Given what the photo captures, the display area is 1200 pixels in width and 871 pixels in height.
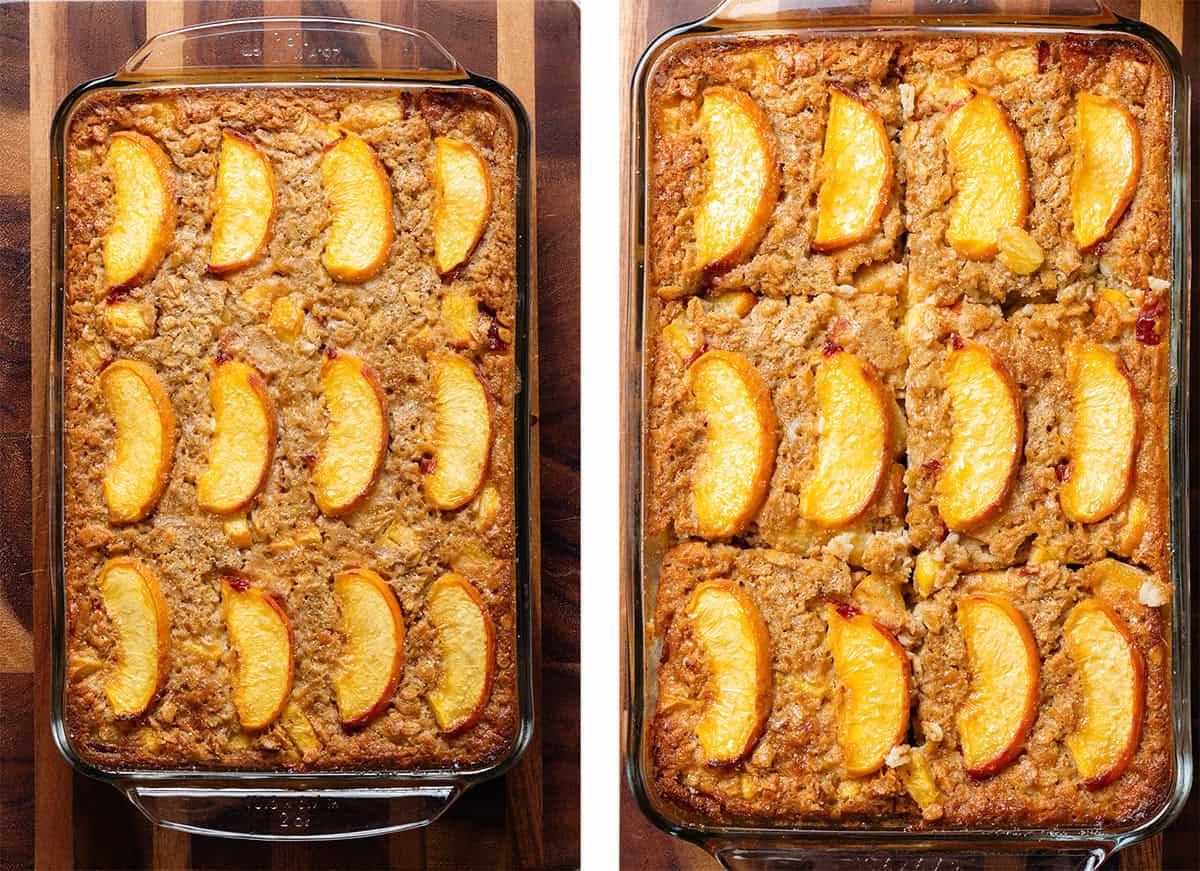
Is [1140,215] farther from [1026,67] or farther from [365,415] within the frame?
[365,415]

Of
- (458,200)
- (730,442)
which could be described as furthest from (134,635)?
(730,442)

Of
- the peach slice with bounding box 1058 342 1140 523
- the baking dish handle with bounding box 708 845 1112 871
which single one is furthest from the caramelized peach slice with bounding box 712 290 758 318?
the baking dish handle with bounding box 708 845 1112 871

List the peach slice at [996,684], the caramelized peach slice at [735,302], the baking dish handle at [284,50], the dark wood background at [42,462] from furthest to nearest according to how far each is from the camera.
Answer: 1. the dark wood background at [42,462]
2. the baking dish handle at [284,50]
3. the caramelized peach slice at [735,302]
4. the peach slice at [996,684]

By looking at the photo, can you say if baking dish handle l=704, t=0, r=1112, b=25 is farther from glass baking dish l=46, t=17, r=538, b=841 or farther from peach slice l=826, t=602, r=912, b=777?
peach slice l=826, t=602, r=912, b=777

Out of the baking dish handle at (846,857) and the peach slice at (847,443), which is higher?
the peach slice at (847,443)

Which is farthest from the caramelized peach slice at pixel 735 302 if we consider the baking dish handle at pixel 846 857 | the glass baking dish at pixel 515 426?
the baking dish handle at pixel 846 857

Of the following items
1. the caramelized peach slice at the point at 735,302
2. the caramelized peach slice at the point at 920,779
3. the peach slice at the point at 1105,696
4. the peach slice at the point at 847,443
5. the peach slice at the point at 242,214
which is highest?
the peach slice at the point at 242,214

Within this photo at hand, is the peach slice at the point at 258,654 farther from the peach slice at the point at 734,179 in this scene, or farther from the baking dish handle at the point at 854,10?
the baking dish handle at the point at 854,10
